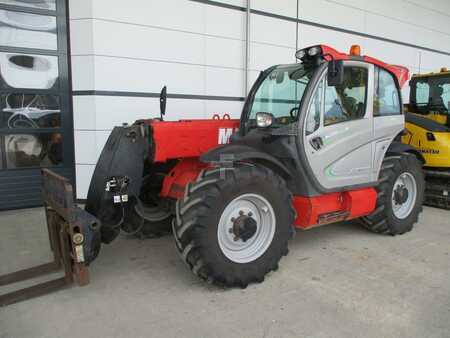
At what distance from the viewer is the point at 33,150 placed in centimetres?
643

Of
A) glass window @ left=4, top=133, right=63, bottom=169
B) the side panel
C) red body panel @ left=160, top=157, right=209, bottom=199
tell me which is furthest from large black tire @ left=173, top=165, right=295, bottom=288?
glass window @ left=4, top=133, right=63, bottom=169

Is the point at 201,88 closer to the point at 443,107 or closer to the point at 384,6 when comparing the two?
the point at 443,107

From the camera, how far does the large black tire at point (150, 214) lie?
445 centimetres

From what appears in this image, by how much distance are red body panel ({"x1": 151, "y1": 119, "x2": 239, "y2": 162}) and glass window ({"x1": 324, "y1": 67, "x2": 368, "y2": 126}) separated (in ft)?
3.73

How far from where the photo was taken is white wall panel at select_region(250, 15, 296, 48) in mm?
7824

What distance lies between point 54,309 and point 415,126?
19.3ft

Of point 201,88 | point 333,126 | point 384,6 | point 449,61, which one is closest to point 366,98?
point 333,126

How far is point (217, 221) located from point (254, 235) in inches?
21.2

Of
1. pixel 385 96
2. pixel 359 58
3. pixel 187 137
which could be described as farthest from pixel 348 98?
Result: pixel 187 137

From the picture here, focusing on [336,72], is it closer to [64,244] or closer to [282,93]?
[282,93]

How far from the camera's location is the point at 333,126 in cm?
406

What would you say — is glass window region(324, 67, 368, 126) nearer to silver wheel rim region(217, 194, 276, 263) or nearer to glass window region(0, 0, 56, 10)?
silver wheel rim region(217, 194, 276, 263)

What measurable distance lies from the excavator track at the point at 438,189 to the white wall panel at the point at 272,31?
4073mm

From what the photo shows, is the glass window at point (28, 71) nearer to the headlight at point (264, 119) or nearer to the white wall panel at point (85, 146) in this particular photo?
the white wall panel at point (85, 146)
